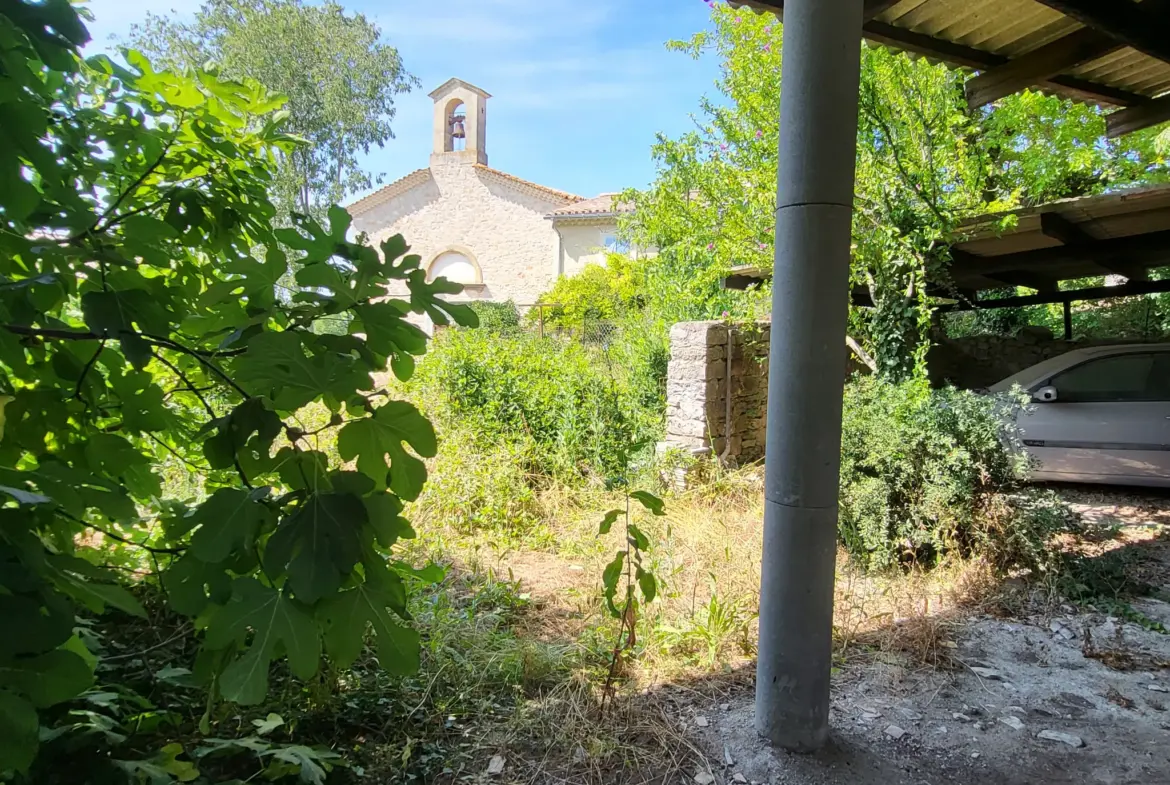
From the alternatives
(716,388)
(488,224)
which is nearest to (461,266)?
(488,224)

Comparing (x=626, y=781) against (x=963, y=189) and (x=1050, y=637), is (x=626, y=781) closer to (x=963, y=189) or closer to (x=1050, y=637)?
(x=1050, y=637)

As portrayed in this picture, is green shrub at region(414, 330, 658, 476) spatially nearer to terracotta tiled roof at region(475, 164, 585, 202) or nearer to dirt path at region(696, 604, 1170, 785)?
dirt path at region(696, 604, 1170, 785)

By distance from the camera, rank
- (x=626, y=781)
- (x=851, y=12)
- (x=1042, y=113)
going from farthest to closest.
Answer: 1. (x=1042, y=113)
2. (x=626, y=781)
3. (x=851, y=12)

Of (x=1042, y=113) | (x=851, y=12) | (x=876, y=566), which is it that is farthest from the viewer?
(x=1042, y=113)

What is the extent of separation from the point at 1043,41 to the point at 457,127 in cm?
2066

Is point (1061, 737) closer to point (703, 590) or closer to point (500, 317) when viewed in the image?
point (703, 590)

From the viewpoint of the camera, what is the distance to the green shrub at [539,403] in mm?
6402

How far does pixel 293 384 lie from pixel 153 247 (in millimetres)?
713

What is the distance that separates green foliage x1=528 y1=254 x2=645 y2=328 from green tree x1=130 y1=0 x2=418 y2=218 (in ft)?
25.8

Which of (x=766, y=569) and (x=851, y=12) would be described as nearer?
(x=851, y=12)

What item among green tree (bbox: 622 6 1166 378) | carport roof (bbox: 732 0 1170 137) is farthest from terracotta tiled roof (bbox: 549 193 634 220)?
carport roof (bbox: 732 0 1170 137)

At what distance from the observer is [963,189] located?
227 inches

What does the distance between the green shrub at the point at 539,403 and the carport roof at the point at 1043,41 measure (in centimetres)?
405

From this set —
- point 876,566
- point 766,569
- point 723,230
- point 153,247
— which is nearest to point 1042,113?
point 723,230
